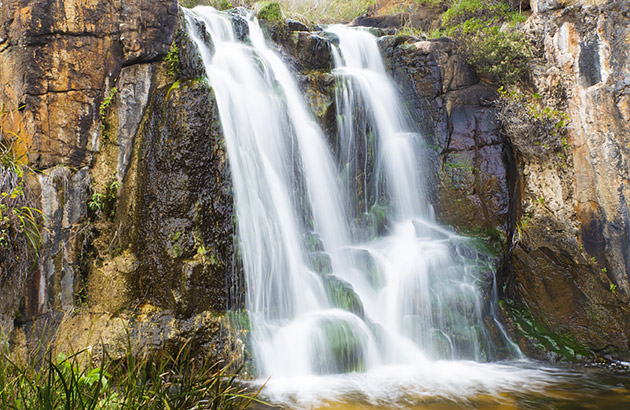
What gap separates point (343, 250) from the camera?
6.75 metres

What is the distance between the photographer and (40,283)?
17.7 feet

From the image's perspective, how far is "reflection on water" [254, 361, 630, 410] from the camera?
14.2ft

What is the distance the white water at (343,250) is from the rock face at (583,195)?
1.05 meters

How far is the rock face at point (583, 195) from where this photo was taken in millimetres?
5957

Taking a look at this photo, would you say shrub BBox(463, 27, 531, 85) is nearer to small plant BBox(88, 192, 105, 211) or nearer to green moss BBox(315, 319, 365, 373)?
green moss BBox(315, 319, 365, 373)

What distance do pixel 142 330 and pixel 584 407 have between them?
15.6ft

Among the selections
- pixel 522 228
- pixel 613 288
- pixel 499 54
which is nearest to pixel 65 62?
pixel 499 54

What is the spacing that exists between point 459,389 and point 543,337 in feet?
7.32

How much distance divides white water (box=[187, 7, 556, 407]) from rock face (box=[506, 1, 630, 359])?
3.44 ft

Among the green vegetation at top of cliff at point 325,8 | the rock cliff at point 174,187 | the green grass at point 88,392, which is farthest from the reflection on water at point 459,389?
the green vegetation at top of cliff at point 325,8

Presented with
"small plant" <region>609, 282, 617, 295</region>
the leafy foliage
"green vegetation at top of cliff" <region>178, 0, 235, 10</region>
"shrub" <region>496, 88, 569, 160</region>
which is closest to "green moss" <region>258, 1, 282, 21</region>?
"green vegetation at top of cliff" <region>178, 0, 235, 10</region>

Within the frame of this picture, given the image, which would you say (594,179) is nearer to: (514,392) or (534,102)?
(534,102)

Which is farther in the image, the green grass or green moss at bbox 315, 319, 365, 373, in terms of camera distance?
green moss at bbox 315, 319, 365, 373

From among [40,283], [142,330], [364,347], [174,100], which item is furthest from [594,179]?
[40,283]
